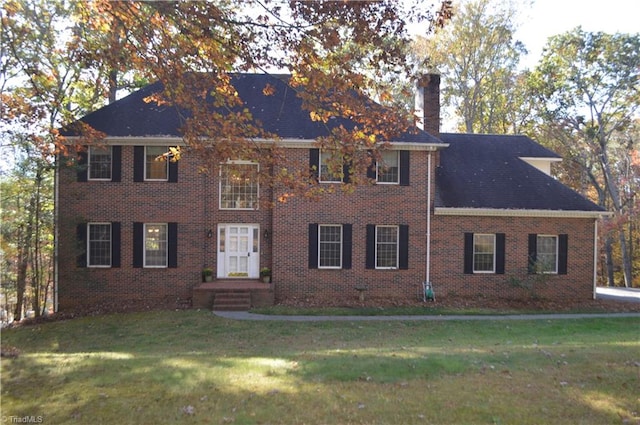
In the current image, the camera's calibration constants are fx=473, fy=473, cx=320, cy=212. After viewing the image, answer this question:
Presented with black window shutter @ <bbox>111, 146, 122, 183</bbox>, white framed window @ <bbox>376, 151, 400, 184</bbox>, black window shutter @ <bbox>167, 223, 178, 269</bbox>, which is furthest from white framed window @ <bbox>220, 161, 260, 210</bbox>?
white framed window @ <bbox>376, 151, 400, 184</bbox>

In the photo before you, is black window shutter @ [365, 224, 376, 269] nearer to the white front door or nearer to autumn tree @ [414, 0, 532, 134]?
the white front door

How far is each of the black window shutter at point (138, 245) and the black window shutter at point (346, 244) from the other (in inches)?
272

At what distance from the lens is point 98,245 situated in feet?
53.1

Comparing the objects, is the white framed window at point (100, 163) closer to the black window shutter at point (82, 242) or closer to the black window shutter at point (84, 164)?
the black window shutter at point (84, 164)

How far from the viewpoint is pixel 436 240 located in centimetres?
1681

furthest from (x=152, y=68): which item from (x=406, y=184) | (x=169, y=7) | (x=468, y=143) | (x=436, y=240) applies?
(x=468, y=143)

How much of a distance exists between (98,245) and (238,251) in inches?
186

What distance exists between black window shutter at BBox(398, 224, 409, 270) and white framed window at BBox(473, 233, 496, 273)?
2494mm

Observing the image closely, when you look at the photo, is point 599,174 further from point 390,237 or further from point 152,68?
point 152,68

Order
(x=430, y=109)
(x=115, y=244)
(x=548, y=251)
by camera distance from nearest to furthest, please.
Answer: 1. (x=115, y=244)
2. (x=548, y=251)
3. (x=430, y=109)

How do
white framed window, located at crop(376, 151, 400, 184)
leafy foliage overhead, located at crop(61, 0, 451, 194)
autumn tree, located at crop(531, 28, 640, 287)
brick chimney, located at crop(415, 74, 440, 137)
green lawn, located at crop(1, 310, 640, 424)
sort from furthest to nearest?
autumn tree, located at crop(531, 28, 640, 287), brick chimney, located at crop(415, 74, 440, 137), white framed window, located at crop(376, 151, 400, 184), leafy foliage overhead, located at crop(61, 0, 451, 194), green lawn, located at crop(1, 310, 640, 424)

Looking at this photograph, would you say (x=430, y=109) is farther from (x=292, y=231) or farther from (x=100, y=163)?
(x=100, y=163)

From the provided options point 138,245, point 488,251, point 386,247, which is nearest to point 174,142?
point 138,245

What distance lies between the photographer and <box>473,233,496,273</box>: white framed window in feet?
55.7
